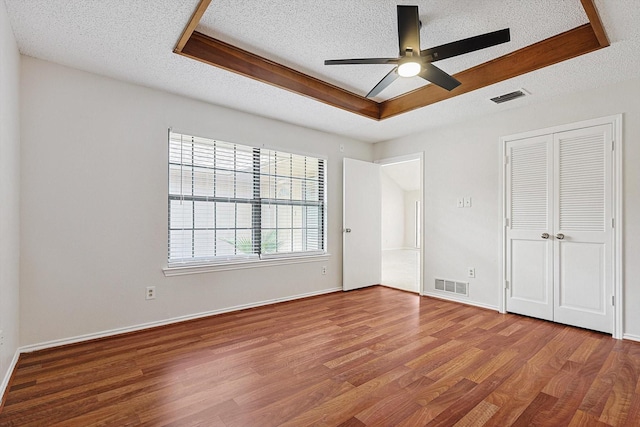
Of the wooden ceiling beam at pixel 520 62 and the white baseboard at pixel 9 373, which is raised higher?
the wooden ceiling beam at pixel 520 62

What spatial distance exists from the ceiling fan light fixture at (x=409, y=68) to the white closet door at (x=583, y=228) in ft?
6.99

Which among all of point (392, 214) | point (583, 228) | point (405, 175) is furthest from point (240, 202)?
point (392, 214)

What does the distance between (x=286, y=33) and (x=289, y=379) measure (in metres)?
2.61

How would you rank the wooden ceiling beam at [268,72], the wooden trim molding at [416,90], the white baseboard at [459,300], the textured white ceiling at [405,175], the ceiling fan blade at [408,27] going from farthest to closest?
the textured white ceiling at [405,175] → the white baseboard at [459,300] → the wooden ceiling beam at [268,72] → the wooden trim molding at [416,90] → the ceiling fan blade at [408,27]

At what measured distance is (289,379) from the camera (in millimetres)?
2197

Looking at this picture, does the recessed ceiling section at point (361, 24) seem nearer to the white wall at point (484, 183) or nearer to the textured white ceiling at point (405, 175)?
the white wall at point (484, 183)

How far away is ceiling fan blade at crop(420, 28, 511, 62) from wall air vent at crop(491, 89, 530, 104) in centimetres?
137

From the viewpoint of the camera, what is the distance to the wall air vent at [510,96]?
3.25 meters

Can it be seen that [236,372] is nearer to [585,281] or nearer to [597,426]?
[597,426]

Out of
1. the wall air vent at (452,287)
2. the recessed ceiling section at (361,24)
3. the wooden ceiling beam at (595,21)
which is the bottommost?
the wall air vent at (452,287)

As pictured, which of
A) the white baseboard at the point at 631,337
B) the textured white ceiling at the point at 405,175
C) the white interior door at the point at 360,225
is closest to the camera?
the white baseboard at the point at 631,337

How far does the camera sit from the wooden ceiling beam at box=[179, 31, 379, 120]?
2.61 meters

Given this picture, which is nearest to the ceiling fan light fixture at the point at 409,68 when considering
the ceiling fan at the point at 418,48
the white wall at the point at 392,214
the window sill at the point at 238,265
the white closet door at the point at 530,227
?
the ceiling fan at the point at 418,48

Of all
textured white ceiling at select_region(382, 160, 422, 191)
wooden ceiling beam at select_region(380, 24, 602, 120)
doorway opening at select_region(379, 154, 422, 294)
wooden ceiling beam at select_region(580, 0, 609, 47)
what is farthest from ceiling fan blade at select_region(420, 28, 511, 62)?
textured white ceiling at select_region(382, 160, 422, 191)
